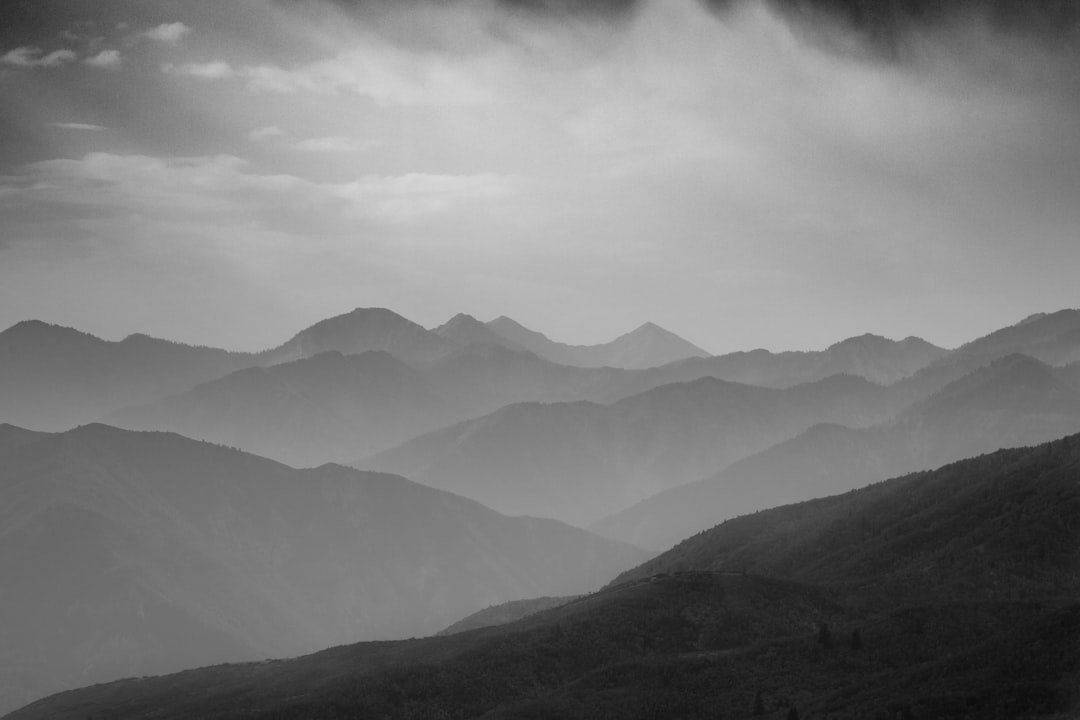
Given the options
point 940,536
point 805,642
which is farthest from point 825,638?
point 940,536

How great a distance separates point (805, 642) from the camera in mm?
91875

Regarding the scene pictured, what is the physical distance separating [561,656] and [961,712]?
1902 inches

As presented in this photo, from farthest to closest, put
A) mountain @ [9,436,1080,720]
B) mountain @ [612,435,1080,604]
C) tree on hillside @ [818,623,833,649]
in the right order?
mountain @ [612,435,1080,604], tree on hillside @ [818,623,833,649], mountain @ [9,436,1080,720]

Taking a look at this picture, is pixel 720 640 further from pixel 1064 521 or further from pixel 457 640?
pixel 1064 521

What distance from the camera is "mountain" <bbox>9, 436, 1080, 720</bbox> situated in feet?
234

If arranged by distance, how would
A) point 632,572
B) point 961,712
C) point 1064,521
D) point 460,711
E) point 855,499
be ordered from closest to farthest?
point 961,712 < point 460,711 < point 1064,521 < point 855,499 < point 632,572

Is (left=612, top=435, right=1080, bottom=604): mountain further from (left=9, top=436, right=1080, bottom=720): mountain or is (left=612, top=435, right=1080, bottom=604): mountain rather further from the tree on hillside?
the tree on hillside

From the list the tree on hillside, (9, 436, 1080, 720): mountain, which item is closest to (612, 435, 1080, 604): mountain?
(9, 436, 1080, 720): mountain

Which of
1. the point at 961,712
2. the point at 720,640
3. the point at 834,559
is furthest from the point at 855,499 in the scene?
the point at 961,712

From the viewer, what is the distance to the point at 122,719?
438 feet

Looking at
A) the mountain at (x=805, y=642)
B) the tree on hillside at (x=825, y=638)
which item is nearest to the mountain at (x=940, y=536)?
the mountain at (x=805, y=642)

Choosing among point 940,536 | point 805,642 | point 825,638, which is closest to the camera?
point 825,638

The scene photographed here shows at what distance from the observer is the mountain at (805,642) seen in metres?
71.3

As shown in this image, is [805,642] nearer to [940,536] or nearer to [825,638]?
[825,638]
